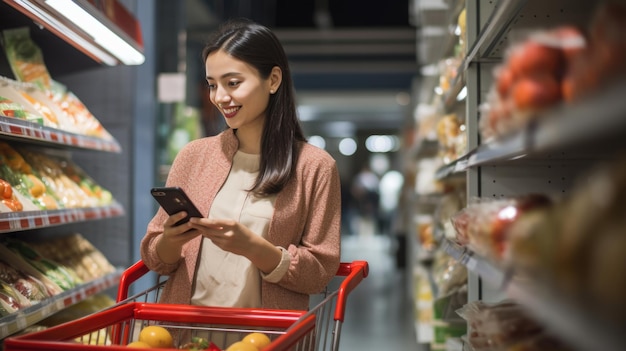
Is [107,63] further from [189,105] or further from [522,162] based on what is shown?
[189,105]

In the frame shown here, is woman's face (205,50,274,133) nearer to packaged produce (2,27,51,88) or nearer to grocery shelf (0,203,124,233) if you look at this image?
grocery shelf (0,203,124,233)

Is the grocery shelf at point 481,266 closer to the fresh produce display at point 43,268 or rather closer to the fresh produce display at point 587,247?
the fresh produce display at point 587,247

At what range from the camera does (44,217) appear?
3.12 meters

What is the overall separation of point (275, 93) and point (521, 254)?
4.22ft

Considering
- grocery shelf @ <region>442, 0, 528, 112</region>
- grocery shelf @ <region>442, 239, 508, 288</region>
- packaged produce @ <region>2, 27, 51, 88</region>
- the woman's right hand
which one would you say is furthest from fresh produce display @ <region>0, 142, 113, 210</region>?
grocery shelf @ <region>442, 0, 528, 112</region>

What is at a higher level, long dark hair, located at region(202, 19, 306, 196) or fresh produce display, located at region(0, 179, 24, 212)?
long dark hair, located at region(202, 19, 306, 196)

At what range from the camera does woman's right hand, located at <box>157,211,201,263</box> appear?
6.37ft

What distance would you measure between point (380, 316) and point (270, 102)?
5.10 meters

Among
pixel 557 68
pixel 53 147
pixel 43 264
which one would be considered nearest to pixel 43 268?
pixel 43 264

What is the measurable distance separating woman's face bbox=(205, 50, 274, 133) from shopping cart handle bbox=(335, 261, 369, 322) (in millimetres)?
619

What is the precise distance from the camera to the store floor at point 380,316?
224 inches

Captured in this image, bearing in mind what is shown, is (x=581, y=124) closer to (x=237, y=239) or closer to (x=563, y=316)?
(x=563, y=316)

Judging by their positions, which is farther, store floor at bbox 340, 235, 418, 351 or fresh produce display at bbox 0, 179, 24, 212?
store floor at bbox 340, 235, 418, 351

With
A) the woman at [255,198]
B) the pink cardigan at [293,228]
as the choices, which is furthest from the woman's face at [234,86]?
the pink cardigan at [293,228]
